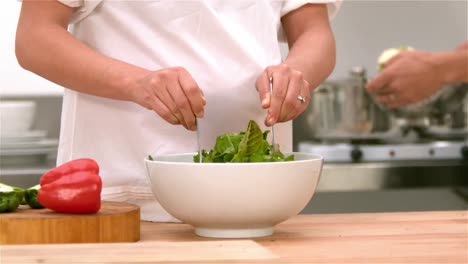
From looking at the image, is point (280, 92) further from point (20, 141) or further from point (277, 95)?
point (20, 141)

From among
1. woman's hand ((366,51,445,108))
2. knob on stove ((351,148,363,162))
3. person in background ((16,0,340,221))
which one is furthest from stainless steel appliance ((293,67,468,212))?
person in background ((16,0,340,221))

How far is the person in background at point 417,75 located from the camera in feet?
8.83

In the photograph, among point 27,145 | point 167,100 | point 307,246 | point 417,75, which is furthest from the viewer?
point 27,145

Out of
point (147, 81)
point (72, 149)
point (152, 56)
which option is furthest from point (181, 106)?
point (72, 149)

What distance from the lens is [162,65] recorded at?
1500 millimetres

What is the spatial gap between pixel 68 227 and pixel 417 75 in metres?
1.75

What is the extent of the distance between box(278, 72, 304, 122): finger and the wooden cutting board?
0.88 ft

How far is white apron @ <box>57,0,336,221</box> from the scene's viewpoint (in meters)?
1.49

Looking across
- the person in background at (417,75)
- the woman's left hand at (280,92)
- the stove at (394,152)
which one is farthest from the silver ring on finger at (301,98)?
the stove at (394,152)

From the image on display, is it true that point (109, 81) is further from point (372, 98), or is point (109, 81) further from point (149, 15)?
point (372, 98)

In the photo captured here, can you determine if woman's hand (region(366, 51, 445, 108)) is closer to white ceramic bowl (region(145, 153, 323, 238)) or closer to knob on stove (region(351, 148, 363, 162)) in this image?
knob on stove (region(351, 148, 363, 162))

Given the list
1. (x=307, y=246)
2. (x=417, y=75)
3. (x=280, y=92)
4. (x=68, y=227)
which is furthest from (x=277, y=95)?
(x=417, y=75)

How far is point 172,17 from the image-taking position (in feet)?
4.91

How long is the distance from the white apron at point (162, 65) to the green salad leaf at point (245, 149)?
0.68ft
